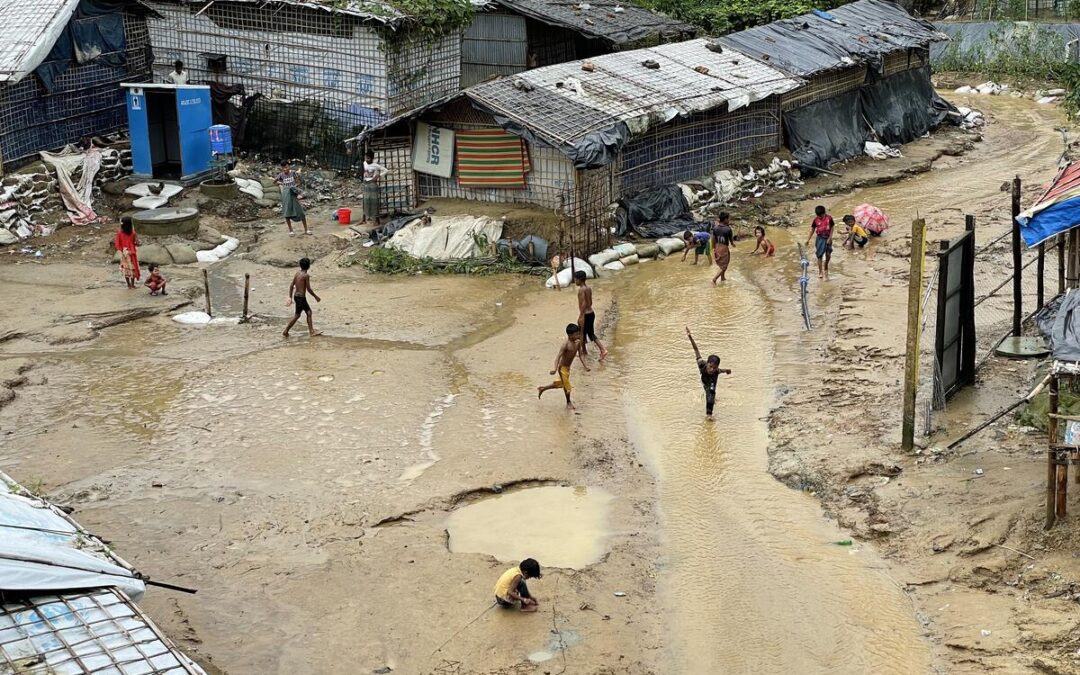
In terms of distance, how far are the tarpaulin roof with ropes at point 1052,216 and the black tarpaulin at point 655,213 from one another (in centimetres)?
945

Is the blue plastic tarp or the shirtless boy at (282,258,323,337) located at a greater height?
the blue plastic tarp

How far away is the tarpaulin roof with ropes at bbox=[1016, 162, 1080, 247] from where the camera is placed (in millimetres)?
11891

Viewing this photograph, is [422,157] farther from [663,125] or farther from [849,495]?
[849,495]

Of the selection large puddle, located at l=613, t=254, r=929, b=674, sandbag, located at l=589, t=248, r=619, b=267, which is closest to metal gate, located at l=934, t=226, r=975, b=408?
large puddle, located at l=613, t=254, r=929, b=674

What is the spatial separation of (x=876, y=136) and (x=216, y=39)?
1462 cm

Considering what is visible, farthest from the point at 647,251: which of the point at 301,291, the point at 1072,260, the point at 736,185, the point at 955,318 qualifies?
the point at 1072,260

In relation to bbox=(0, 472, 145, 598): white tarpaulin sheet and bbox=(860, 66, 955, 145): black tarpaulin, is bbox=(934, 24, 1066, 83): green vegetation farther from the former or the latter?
bbox=(0, 472, 145, 598): white tarpaulin sheet

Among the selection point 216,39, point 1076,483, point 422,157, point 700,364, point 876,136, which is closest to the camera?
point 1076,483

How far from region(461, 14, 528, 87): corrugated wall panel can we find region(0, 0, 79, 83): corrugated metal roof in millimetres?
9228

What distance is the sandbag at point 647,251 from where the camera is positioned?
20375 millimetres

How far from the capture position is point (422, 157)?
2130cm

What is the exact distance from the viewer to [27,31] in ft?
72.9

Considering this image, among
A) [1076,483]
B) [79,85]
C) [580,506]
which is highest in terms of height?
[79,85]

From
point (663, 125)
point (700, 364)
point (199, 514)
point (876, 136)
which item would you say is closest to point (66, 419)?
point (199, 514)
